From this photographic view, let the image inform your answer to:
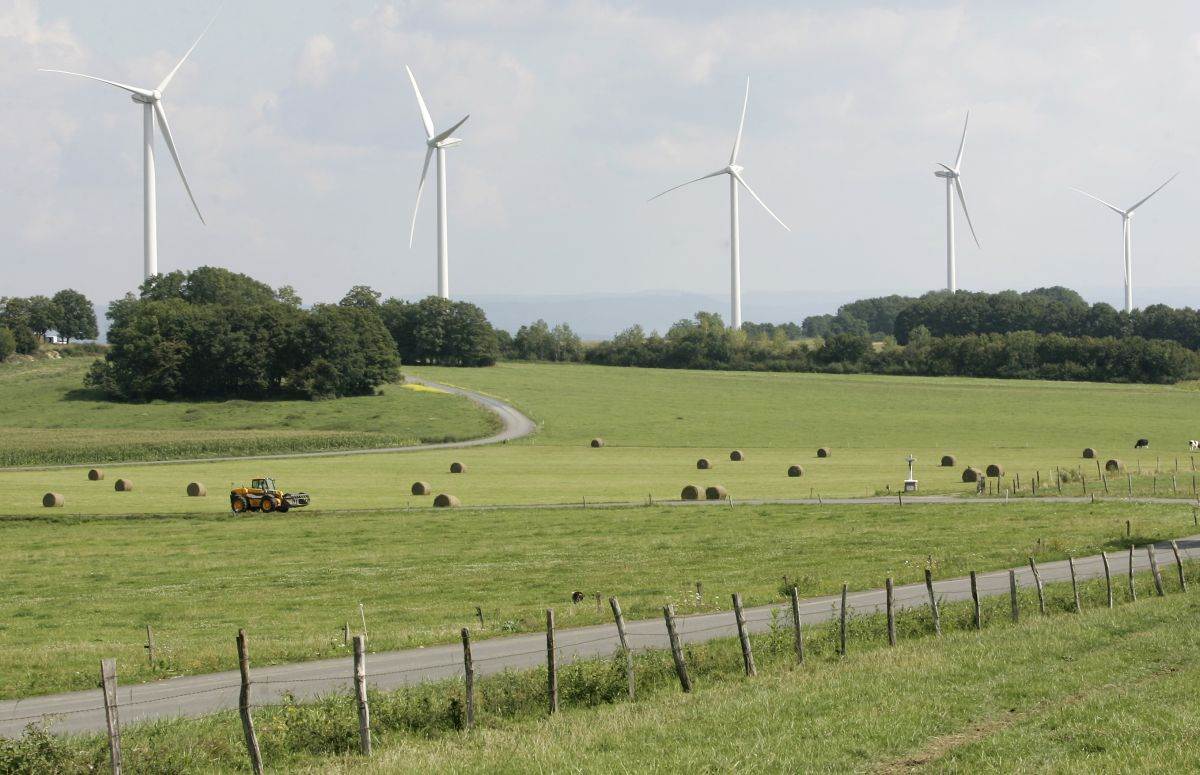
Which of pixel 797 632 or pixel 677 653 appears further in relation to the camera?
pixel 797 632

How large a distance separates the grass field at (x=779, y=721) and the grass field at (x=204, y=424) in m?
79.2

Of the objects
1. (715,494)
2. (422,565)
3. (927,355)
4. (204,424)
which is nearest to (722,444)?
(715,494)

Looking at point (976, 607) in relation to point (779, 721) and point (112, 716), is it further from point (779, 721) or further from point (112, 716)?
point (112, 716)

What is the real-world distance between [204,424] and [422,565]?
272ft

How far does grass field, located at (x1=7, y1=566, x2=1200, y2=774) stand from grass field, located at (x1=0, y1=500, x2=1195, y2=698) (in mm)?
6862

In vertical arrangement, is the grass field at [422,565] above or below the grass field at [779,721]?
below

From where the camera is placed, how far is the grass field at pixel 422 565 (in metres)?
26.1

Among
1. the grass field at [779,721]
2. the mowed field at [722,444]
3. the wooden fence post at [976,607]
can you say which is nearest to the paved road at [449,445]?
the mowed field at [722,444]

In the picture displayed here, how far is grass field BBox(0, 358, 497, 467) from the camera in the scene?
92.6 meters

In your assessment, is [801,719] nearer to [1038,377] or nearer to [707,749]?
[707,749]

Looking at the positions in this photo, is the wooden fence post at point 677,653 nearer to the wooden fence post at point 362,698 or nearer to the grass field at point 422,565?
the wooden fence post at point 362,698

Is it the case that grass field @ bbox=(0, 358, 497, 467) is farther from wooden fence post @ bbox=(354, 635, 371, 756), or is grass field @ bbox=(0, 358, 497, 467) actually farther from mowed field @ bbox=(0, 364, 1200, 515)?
wooden fence post @ bbox=(354, 635, 371, 756)

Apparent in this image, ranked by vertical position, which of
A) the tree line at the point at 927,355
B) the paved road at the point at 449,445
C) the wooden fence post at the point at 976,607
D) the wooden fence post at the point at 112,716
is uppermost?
the tree line at the point at 927,355

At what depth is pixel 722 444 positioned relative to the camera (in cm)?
9462
